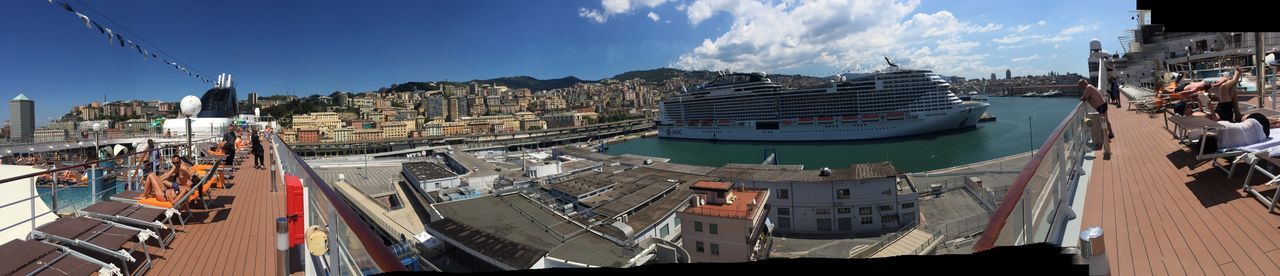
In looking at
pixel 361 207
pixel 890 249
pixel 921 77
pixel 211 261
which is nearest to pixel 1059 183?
pixel 211 261

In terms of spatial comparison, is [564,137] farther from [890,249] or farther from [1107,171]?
[1107,171]

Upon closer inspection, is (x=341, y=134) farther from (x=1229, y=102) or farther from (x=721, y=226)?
(x=1229, y=102)

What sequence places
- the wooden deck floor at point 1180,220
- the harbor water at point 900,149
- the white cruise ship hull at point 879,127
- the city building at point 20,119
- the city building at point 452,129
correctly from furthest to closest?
the city building at point 452,129, the white cruise ship hull at point 879,127, the harbor water at point 900,149, the city building at point 20,119, the wooden deck floor at point 1180,220

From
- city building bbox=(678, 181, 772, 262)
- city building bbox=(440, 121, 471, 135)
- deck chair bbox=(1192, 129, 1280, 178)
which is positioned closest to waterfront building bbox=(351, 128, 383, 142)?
city building bbox=(440, 121, 471, 135)

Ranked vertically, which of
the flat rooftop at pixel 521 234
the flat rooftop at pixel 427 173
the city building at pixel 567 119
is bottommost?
the flat rooftop at pixel 521 234

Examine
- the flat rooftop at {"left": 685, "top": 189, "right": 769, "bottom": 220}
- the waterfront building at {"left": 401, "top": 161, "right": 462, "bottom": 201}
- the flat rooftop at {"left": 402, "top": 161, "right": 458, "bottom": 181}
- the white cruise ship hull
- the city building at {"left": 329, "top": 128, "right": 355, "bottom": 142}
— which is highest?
the city building at {"left": 329, "top": 128, "right": 355, "bottom": 142}

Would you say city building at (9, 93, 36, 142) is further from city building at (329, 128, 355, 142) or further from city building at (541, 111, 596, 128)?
city building at (541, 111, 596, 128)

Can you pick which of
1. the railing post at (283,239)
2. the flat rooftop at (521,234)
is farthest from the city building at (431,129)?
the railing post at (283,239)

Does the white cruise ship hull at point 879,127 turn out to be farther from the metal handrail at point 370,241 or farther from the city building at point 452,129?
the city building at point 452,129
